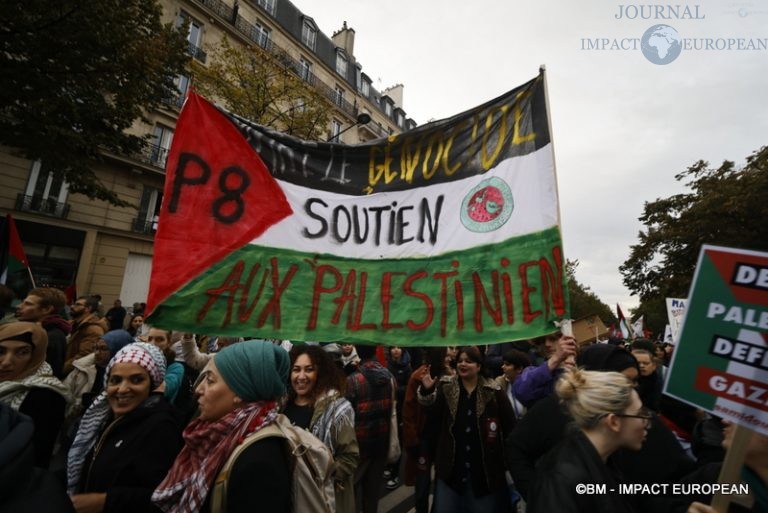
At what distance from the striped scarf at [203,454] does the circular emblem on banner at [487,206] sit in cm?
173

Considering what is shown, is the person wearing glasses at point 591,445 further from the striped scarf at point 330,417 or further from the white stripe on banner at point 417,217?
the striped scarf at point 330,417

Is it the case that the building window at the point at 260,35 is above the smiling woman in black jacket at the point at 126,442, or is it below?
above

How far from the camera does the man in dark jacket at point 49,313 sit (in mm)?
3824

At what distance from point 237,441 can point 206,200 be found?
1712mm

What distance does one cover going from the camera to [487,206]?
8.91ft

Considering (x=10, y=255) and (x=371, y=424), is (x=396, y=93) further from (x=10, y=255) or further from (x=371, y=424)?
(x=371, y=424)

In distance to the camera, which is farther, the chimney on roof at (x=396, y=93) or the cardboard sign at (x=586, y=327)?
the chimney on roof at (x=396, y=93)

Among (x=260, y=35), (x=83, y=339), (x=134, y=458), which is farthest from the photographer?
(x=260, y=35)

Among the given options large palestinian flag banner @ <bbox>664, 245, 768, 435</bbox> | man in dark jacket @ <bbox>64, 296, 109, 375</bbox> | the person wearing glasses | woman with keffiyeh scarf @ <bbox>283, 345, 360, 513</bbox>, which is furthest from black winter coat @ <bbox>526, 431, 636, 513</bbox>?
man in dark jacket @ <bbox>64, 296, 109, 375</bbox>

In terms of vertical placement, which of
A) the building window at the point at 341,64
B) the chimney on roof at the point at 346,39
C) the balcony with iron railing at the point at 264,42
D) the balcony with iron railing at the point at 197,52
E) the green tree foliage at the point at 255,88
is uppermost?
the chimney on roof at the point at 346,39

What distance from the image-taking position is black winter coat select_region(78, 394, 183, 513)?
193cm

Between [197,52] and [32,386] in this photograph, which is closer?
[32,386]

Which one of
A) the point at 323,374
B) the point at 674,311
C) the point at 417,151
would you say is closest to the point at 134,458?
the point at 323,374

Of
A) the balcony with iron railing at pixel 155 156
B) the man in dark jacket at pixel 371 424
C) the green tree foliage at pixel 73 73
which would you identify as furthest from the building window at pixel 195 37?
the man in dark jacket at pixel 371 424
